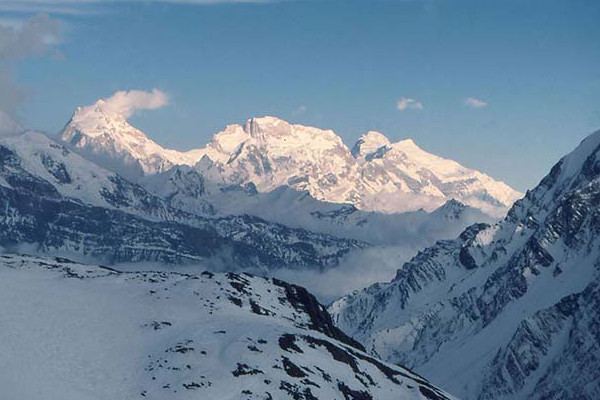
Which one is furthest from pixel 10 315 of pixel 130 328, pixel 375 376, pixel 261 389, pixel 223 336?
pixel 375 376

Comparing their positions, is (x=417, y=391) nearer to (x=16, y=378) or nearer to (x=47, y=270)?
(x=16, y=378)

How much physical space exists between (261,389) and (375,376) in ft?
79.4

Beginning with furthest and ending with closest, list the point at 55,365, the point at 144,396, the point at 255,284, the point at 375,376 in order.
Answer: the point at 255,284
the point at 375,376
the point at 55,365
the point at 144,396

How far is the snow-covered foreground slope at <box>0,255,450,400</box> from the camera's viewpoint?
307 ft

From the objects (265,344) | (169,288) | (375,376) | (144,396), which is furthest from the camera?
(169,288)

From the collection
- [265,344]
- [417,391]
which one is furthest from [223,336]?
[417,391]

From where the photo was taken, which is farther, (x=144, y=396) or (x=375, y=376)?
(x=375, y=376)

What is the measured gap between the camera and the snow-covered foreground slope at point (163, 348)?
9344cm

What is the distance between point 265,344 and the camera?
106 meters

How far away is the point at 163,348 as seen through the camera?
105 meters

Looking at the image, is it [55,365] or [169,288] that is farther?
[169,288]

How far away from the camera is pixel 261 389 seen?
93438 millimetres

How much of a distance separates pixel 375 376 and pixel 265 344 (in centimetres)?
1579

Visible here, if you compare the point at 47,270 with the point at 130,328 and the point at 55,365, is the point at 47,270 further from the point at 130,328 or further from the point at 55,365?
the point at 55,365
